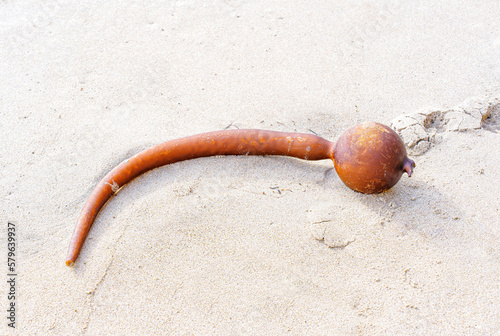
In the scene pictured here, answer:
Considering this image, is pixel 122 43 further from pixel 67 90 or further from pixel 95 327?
pixel 95 327

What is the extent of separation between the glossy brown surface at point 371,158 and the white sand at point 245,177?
0.17 metres

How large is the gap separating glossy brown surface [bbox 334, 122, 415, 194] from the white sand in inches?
6.6

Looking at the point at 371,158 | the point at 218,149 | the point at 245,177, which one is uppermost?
the point at 371,158

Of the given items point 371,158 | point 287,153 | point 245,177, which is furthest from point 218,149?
point 371,158

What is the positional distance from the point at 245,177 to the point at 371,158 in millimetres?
707

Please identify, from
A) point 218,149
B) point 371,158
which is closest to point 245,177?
point 218,149

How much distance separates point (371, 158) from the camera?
2.03m

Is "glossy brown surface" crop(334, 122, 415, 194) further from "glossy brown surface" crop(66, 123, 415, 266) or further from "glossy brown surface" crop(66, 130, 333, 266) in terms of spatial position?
"glossy brown surface" crop(66, 130, 333, 266)

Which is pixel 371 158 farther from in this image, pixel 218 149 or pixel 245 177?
pixel 218 149

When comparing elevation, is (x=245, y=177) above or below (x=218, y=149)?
below

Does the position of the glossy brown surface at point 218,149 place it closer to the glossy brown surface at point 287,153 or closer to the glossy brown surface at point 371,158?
the glossy brown surface at point 287,153

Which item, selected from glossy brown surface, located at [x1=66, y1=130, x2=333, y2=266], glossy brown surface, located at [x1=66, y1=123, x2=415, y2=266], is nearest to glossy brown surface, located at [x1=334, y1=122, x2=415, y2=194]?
glossy brown surface, located at [x1=66, y1=123, x2=415, y2=266]

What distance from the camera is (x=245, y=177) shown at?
7.79 ft

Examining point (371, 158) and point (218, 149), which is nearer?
point (371, 158)
